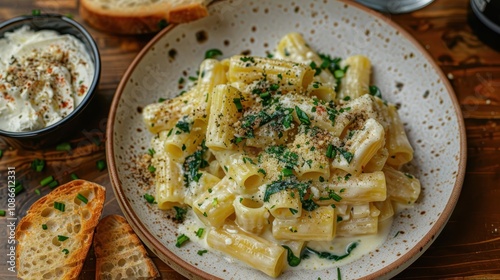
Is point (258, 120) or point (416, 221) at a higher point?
point (258, 120)

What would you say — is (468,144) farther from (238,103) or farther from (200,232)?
(200,232)

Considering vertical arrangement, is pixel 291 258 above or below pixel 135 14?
below

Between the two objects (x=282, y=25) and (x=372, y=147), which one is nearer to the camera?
(x=372, y=147)

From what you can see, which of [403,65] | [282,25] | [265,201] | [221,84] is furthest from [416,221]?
[282,25]

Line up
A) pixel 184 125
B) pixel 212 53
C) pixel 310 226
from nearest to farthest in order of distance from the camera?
pixel 310 226 → pixel 184 125 → pixel 212 53

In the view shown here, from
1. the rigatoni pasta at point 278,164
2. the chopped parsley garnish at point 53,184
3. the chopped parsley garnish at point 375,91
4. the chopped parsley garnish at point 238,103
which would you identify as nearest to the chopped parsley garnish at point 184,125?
the rigatoni pasta at point 278,164

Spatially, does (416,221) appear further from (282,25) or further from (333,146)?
(282,25)

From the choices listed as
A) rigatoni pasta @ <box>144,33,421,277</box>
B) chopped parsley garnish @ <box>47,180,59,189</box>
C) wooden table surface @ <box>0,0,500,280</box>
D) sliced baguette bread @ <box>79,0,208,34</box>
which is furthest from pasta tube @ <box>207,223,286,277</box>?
sliced baguette bread @ <box>79,0,208,34</box>

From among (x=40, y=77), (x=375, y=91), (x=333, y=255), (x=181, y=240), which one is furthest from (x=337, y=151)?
(x=40, y=77)
